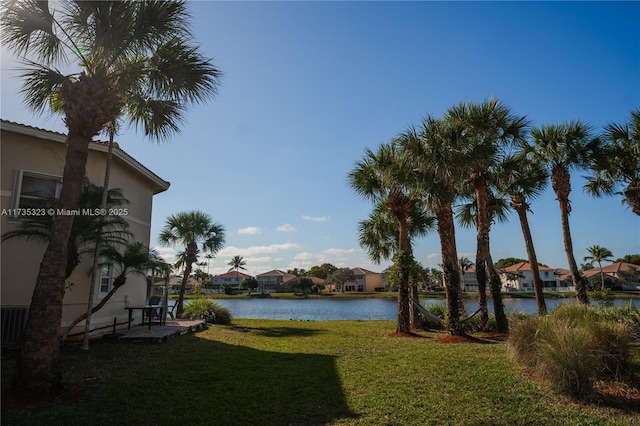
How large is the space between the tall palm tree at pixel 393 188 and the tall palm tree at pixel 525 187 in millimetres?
4936

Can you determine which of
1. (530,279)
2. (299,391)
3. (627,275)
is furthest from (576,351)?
(530,279)

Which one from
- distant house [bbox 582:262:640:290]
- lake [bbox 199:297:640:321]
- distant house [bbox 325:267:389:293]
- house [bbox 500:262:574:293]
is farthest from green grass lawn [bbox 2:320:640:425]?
distant house [bbox 325:267:389:293]

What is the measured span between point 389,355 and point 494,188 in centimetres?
1131

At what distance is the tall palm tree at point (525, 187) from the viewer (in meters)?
15.9

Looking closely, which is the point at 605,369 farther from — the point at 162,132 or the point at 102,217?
the point at 102,217

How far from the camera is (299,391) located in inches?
246

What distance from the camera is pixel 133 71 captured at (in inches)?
283

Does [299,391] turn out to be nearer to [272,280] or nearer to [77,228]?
[77,228]

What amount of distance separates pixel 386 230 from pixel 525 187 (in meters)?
6.82

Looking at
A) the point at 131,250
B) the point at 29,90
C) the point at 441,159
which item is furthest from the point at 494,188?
the point at 29,90

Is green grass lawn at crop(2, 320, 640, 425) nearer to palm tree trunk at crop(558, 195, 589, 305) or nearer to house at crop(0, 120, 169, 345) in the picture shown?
house at crop(0, 120, 169, 345)

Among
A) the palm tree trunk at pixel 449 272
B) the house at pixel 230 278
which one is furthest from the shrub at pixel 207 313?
the house at pixel 230 278

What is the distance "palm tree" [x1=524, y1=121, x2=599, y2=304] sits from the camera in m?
15.6

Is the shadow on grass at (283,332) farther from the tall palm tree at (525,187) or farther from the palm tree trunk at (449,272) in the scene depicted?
the tall palm tree at (525,187)
